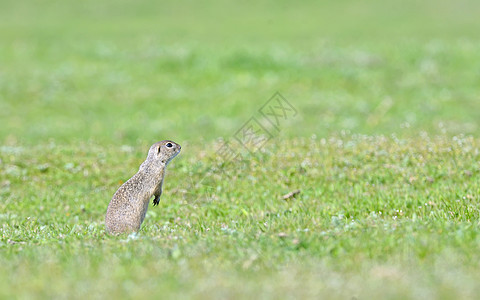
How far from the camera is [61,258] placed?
8391 millimetres

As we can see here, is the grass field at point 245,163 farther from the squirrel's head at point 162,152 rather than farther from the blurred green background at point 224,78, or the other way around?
the squirrel's head at point 162,152

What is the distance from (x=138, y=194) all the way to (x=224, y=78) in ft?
65.3

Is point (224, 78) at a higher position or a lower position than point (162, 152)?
lower

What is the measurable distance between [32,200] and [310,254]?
27.6 ft

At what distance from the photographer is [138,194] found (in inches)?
442

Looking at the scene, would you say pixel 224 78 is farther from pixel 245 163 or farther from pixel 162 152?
pixel 162 152

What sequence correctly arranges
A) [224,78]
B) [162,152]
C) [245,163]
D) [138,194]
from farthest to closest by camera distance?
[224,78] < [245,163] < [162,152] < [138,194]

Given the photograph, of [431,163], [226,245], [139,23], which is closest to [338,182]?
[431,163]

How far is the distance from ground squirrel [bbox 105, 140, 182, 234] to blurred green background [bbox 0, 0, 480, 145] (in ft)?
30.4

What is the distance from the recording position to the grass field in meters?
7.61

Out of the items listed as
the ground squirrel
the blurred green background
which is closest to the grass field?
the blurred green background

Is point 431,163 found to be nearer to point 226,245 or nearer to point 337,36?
point 226,245

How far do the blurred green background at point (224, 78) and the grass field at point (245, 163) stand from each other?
14 centimetres

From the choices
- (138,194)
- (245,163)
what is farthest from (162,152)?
(245,163)
